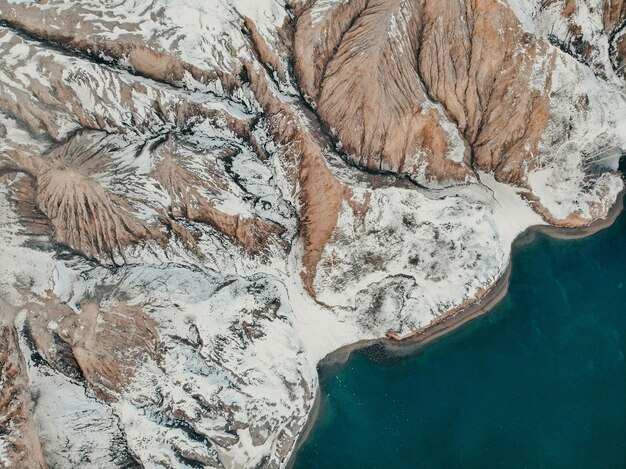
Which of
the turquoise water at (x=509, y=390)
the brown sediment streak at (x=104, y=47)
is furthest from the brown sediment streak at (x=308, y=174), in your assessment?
the turquoise water at (x=509, y=390)

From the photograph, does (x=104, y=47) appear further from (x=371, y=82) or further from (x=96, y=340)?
(x=96, y=340)

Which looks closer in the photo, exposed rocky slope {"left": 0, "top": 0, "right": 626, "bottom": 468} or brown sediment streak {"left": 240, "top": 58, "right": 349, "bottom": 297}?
exposed rocky slope {"left": 0, "top": 0, "right": 626, "bottom": 468}

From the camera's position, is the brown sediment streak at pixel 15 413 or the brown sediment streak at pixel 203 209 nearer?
the brown sediment streak at pixel 15 413

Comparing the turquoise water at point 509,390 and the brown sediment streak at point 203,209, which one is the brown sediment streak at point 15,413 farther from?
the turquoise water at point 509,390

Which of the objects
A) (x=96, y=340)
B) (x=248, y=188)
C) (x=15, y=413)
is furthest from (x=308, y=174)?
(x=15, y=413)

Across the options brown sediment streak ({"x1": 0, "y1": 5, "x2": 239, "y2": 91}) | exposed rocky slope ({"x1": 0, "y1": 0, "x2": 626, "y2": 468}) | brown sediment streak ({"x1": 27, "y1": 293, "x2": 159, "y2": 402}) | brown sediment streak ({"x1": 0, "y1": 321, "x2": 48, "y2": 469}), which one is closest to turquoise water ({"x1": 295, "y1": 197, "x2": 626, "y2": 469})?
exposed rocky slope ({"x1": 0, "y1": 0, "x2": 626, "y2": 468})

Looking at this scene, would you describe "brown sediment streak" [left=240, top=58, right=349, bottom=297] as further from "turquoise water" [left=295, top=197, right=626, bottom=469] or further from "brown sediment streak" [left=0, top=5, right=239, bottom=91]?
"turquoise water" [left=295, top=197, right=626, bottom=469]
